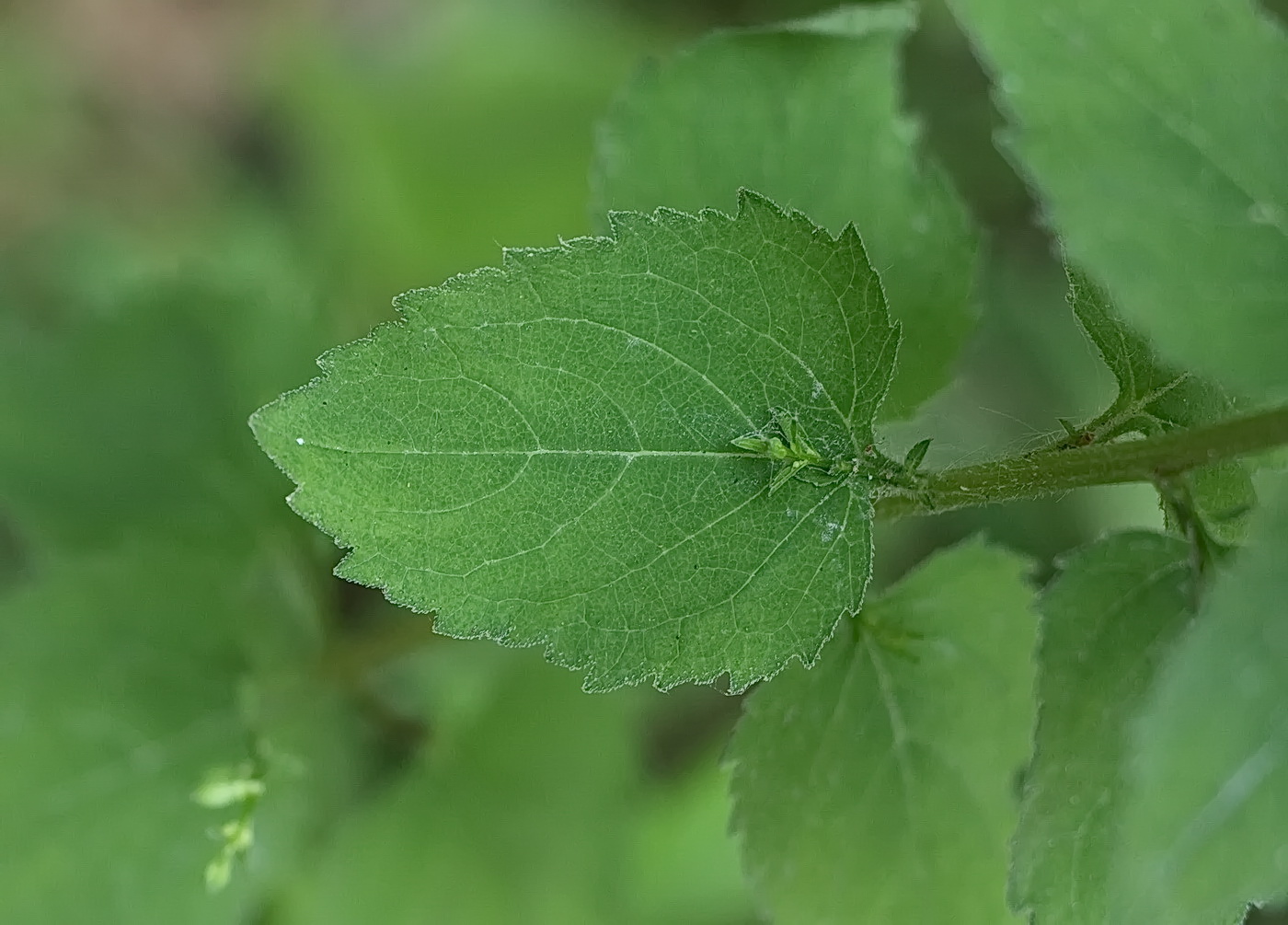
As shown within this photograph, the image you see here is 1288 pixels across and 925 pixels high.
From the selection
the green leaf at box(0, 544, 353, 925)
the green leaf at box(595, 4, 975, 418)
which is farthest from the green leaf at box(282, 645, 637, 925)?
the green leaf at box(595, 4, 975, 418)

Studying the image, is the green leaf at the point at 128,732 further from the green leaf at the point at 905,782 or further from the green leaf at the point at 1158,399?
the green leaf at the point at 1158,399

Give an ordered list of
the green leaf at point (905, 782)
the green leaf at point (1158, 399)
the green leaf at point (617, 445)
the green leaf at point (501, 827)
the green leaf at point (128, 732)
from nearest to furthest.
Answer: the green leaf at point (617, 445) < the green leaf at point (1158, 399) < the green leaf at point (905, 782) < the green leaf at point (128, 732) < the green leaf at point (501, 827)

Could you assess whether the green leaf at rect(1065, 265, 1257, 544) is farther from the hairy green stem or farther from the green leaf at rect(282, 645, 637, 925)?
the green leaf at rect(282, 645, 637, 925)

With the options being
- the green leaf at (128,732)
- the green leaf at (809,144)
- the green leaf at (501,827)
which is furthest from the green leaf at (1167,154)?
the green leaf at (501,827)

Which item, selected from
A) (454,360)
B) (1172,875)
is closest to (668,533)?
(454,360)

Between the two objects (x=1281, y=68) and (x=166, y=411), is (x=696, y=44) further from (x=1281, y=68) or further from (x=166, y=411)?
(x=166, y=411)

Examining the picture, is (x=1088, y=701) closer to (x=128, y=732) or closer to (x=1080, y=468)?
(x=1080, y=468)

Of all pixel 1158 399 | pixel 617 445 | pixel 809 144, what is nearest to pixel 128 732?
pixel 617 445

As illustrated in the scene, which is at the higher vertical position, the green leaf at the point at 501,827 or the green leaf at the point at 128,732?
the green leaf at the point at 128,732
